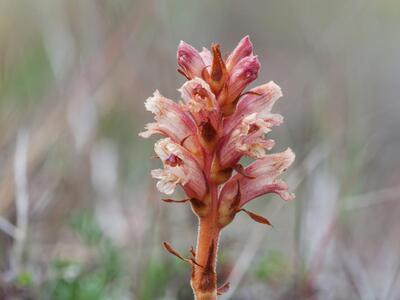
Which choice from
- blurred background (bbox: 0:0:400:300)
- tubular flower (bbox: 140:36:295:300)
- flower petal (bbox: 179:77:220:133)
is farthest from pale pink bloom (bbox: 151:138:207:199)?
blurred background (bbox: 0:0:400:300)

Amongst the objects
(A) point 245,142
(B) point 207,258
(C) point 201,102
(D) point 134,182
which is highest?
(C) point 201,102

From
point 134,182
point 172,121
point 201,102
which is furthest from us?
point 134,182

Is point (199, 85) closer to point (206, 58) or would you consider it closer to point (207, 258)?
point (206, 58)

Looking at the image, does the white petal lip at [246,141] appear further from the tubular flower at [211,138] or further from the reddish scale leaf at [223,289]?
the reddish scale leaf at [223,289]

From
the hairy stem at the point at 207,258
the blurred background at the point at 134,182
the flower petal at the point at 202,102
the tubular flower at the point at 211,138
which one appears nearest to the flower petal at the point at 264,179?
the tubular flower at the point at 211,138

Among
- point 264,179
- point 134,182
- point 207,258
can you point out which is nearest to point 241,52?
point 264,179

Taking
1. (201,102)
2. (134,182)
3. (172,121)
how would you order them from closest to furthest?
1. (201,102)
2. (172,121)
3. (134,182)
